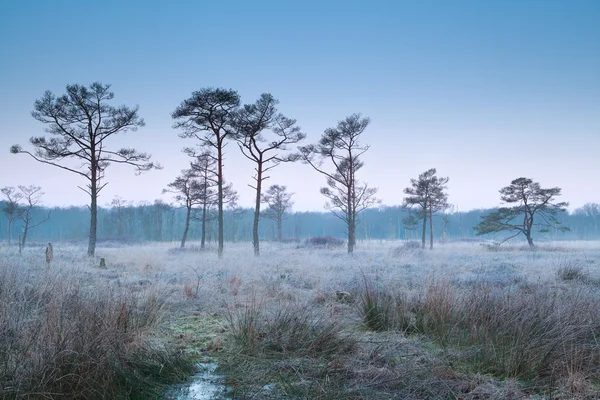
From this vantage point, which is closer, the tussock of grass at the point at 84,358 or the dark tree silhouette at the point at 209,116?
the tussock of grass at the point at 84,358

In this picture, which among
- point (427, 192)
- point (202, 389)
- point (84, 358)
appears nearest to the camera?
point (84, 358)

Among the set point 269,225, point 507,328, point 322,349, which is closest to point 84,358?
point 322,349

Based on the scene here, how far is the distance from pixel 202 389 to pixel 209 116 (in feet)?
52.8

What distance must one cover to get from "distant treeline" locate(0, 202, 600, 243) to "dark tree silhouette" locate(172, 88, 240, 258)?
5920 cm

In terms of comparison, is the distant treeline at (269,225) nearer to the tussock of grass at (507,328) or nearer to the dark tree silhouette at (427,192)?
the dark tree silhouette at (427,192)

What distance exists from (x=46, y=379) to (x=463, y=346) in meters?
3.83

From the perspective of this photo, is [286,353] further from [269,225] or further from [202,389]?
[269,225]

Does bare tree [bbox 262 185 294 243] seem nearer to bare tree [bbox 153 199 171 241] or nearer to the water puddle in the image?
bare tree [bbox 153 199 171 241]

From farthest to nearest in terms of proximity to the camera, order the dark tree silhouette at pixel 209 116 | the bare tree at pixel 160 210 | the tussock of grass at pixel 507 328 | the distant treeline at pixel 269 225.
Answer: the distant treeline at pixel 269 225
the bare tree at pixel 160 210
the dark tree silhouette at pixel 209 116
the tussock of grass at pixel 507 328

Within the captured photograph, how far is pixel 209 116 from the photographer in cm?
1736

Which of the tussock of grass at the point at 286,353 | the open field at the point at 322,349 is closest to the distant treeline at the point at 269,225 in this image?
the open field at the point at 322,349

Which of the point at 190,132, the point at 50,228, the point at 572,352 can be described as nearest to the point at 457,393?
the point at 572,352

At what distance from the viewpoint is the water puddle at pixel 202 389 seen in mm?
2725

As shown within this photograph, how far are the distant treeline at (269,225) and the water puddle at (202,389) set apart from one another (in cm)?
7396
